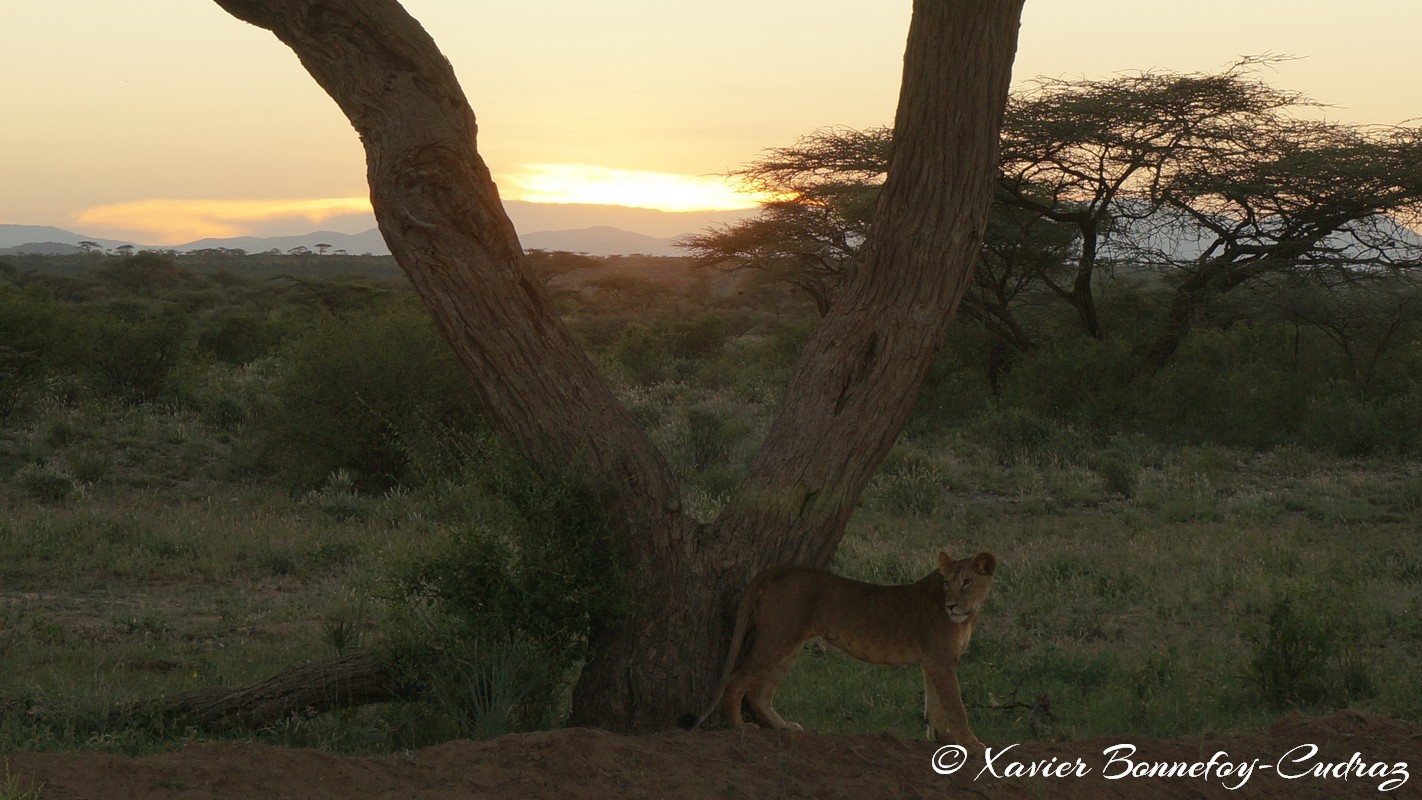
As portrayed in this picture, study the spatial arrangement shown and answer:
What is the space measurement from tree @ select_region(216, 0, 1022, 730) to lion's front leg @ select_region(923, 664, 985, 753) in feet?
2.70

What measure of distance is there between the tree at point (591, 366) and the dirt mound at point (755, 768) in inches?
28.7

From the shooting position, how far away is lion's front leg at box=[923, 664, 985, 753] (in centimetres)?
515

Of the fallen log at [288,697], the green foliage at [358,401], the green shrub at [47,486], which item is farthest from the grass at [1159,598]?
the green shrub at [47,486]

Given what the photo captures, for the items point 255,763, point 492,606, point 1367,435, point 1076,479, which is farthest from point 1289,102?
point 255,763

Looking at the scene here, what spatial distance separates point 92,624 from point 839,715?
15.8 ft

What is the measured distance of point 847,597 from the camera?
17.5ft

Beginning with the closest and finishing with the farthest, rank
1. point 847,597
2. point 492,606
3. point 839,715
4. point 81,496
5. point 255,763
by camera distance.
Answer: point 255,763, point 847,597, point 492,606, point 839,715, point 81,496

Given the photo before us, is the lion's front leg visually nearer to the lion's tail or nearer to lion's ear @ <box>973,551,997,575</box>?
lion's ear @ <box>973,551,997,575</box>

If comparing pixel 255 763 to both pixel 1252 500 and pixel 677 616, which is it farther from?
pixel 1252 500

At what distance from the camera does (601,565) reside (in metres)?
5.62

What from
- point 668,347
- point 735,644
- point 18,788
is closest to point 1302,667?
point 735,644

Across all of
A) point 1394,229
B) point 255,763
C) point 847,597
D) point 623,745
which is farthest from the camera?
point 1394,229

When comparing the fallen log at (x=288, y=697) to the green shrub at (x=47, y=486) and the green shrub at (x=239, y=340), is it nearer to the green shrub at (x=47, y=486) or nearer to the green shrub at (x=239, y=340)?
the green shrub at (x=47, y=486)

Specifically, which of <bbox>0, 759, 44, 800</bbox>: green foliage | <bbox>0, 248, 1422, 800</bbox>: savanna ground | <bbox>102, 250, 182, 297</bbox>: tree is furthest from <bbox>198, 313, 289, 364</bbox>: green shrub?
→ <bbox>102, 250, 182, 297</bbox>: tree
